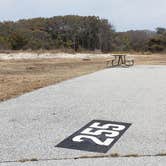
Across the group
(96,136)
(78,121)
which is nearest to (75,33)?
(78,121)

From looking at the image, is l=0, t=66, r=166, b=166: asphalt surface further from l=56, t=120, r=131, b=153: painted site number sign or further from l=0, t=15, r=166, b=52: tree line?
l=0, t=15, r=166, b=52: tree line

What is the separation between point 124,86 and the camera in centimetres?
1086

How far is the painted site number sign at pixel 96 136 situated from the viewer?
4660 millimetres

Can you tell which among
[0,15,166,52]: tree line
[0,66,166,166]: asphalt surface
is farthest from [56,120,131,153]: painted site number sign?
[0,15,166,52]: tree line

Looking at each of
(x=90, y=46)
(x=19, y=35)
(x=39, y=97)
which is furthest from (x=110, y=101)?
(x=90, y=46)

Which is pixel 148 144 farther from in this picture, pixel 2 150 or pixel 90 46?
pixel 90 46

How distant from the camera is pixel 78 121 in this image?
240 inches

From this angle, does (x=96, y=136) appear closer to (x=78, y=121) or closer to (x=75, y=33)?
(x=78, y=121)

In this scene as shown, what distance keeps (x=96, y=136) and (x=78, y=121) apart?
38.3 inches

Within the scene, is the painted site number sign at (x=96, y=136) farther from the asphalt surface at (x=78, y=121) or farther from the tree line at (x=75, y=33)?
the tree line at (x=75, y=33)

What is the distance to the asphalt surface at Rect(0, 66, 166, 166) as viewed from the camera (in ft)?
13.9

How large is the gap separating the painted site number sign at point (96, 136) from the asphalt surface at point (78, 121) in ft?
0.35

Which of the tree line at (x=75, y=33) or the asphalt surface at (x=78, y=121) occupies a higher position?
the tree line at (x=75, y=33)

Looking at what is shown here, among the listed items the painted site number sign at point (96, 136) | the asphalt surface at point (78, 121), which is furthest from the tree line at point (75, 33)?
the painted site number sign at point (96, 136)
